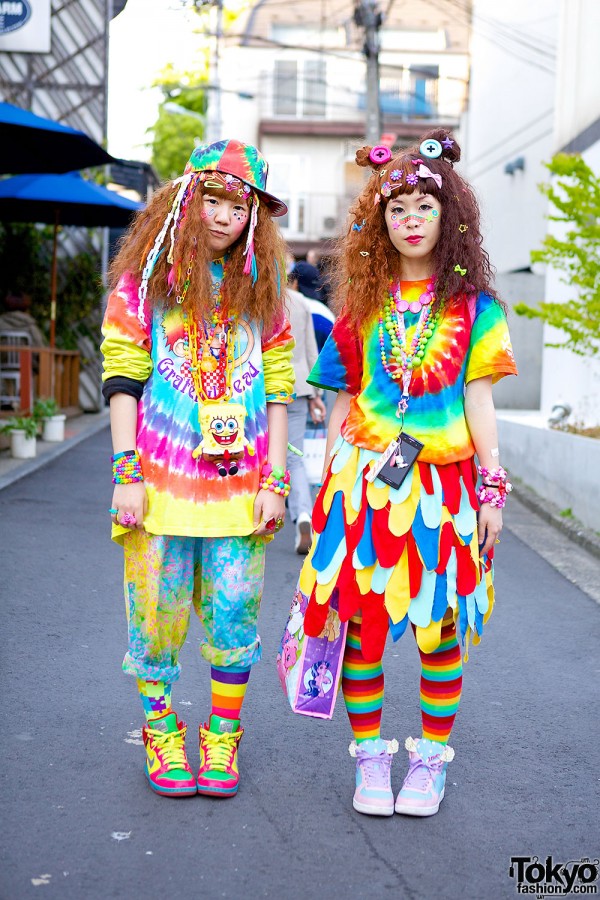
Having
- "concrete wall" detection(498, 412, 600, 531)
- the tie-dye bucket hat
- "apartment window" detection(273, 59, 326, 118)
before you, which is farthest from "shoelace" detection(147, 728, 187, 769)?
"apartment window" detection(273, 59, 326, 118)

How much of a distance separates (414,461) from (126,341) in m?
0.87

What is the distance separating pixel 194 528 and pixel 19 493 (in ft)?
20.5

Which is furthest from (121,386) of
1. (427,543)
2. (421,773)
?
(421,773)

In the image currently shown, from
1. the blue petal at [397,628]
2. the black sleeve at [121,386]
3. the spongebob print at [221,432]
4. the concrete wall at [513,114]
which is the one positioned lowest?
the blue petal at [397,628]

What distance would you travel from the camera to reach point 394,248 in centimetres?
332

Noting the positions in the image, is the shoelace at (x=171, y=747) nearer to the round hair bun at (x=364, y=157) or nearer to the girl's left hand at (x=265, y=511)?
the girl's left hand at (x=265, y=511)

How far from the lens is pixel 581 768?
372 cm

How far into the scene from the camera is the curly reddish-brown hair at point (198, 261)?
10.6 ft

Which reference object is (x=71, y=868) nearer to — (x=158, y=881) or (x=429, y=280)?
(x=158, y=881)

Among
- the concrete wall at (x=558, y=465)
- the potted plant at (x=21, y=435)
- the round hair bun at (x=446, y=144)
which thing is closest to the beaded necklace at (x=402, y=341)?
the round hair bun at (x=446, y=144)

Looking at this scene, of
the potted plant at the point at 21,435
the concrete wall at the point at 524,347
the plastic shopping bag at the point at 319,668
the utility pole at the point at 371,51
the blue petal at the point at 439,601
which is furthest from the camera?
the utility pole at the point at 371,51

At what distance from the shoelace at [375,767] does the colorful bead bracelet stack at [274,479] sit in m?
0.79

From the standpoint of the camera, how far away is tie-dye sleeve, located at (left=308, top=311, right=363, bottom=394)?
334cm

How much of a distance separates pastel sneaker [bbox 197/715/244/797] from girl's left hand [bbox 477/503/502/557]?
904 millimetres
